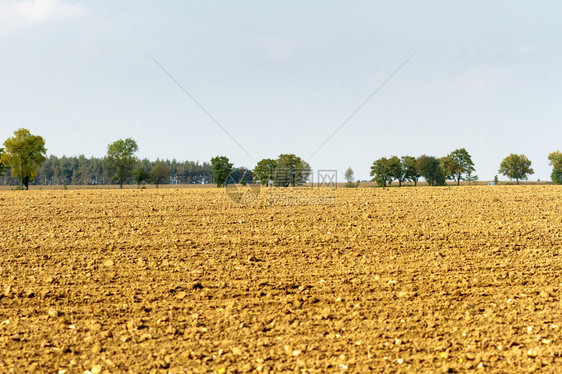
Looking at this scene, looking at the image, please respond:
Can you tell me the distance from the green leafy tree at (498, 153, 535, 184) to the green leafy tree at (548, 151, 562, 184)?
23.9 ft

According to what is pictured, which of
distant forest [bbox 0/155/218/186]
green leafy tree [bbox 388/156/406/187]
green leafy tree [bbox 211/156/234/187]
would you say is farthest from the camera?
distant forest [bbox 0/155/218/186]

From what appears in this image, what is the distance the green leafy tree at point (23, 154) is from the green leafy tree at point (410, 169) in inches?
2721

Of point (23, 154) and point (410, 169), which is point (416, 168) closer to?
point (410, 169)

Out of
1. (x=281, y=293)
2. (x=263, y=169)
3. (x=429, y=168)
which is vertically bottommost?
(x=281, y=293)

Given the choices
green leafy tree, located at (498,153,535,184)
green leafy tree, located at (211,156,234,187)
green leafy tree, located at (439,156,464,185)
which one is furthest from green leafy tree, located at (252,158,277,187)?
green leafy tree, located at (498,153,535,184)

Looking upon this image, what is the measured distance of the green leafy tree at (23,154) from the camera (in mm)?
66250

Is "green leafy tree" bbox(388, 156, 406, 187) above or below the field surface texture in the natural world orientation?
above

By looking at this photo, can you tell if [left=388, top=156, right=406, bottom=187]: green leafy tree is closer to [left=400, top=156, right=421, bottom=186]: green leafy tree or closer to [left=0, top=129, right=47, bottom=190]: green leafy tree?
[left=400, top=156, right=421, bottom=186]: green leafy tree

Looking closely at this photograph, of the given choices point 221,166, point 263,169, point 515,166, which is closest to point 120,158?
point 221,166

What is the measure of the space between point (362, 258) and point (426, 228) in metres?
3.97

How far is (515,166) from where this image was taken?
108 metres

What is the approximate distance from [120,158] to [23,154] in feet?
94.9

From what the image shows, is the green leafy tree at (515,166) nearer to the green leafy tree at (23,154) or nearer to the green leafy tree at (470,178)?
the green leafy tree at (470,178)

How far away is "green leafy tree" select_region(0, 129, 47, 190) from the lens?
6625cm
